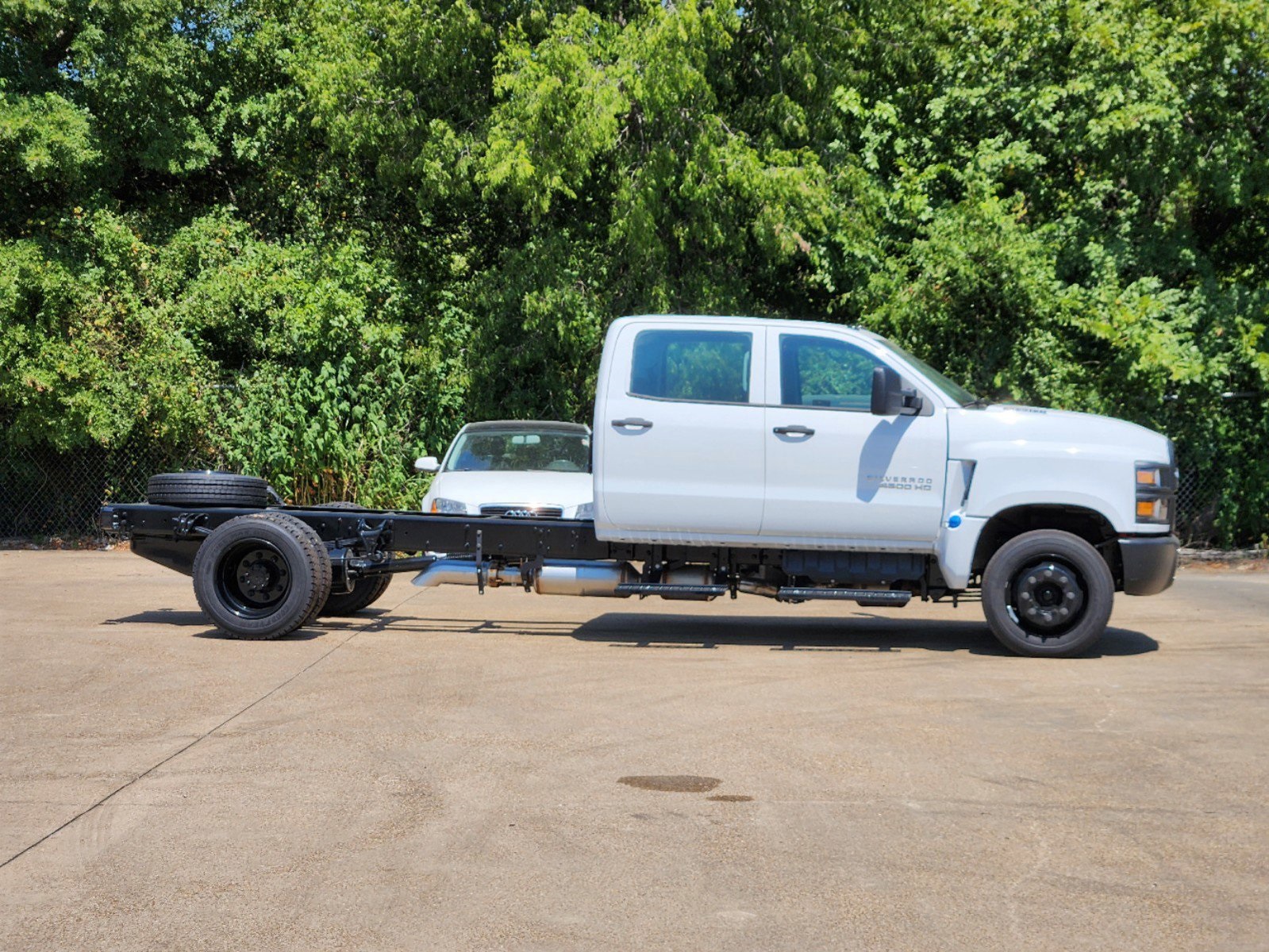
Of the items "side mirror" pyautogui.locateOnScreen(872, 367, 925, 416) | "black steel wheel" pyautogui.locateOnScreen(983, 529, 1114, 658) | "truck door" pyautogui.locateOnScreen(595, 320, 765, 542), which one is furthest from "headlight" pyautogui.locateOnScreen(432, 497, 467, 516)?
"black steel wheel" pyautogui.locateOnScreen(983, 529, 1114, 658)

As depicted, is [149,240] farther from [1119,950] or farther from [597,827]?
[1119,950]

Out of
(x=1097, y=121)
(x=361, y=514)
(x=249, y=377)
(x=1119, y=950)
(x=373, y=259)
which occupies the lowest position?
(x=1119, y=950)

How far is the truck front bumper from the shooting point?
10.3m

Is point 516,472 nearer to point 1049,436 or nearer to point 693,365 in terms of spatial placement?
point 693,365

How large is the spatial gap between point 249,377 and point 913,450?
11936mm

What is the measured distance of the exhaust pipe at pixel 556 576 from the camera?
1107 cm

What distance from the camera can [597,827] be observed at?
19.3ft

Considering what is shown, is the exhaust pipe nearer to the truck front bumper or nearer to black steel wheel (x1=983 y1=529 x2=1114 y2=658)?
black steel wheel (x1=983 y1=529 x2=1114 y2=658)

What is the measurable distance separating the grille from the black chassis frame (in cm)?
132

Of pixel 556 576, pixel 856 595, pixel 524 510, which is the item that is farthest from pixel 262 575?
pixel 856 595

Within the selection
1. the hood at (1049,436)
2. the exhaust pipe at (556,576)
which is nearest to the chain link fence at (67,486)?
the exhaust pipe at (556,576)

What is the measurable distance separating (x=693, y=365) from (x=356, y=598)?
3.72 metres

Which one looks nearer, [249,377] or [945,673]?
[945,673]

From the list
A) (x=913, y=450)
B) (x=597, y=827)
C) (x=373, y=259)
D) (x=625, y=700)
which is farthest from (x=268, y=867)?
(x=373, y=259)
